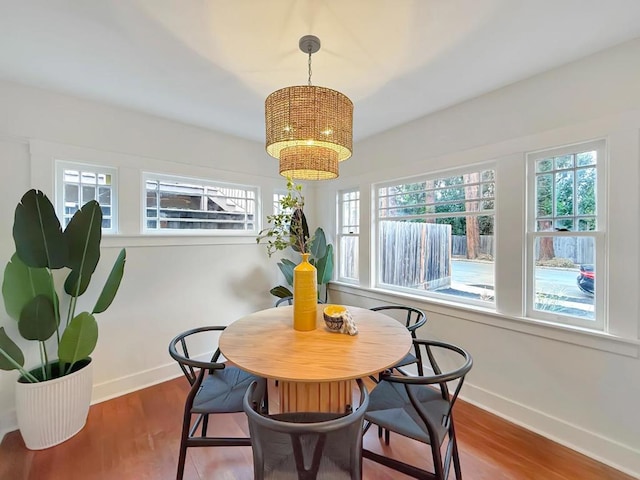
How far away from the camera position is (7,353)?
1.79m

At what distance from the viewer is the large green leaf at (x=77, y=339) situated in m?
1.88

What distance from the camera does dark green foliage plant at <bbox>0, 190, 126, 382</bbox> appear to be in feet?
5.79

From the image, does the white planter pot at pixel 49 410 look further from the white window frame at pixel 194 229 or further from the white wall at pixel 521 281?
the white wall at pixel 521 281

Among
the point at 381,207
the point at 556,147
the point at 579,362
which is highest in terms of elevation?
the point at 556,147

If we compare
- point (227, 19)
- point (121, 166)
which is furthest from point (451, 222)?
point (121, 166)

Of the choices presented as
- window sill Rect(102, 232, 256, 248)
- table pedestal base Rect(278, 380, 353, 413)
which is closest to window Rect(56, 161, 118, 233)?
window sill Rect(102, 232, 256, 248)

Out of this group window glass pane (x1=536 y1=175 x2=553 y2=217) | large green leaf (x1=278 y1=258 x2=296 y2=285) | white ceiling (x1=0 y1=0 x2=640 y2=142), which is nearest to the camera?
white ceiling (x1=0 y1=0 x2=640 y2=142)

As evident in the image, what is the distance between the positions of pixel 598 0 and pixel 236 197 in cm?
315

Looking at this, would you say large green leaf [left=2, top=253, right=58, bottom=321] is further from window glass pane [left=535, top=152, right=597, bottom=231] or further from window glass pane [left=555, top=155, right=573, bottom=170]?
window glass pane [left=555, top=155, right=573, bottom=170]

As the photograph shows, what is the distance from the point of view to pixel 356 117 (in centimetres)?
271

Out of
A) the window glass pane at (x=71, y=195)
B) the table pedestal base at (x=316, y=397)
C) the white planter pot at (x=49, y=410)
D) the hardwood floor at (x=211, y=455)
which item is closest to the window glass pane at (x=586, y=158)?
the hardwood floor at (x=211, y=455)

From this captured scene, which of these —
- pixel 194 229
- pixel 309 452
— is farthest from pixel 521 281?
pixel 194 229

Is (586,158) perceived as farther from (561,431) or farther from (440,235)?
(561,431)

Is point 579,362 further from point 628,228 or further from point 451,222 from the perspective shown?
point 451,222
